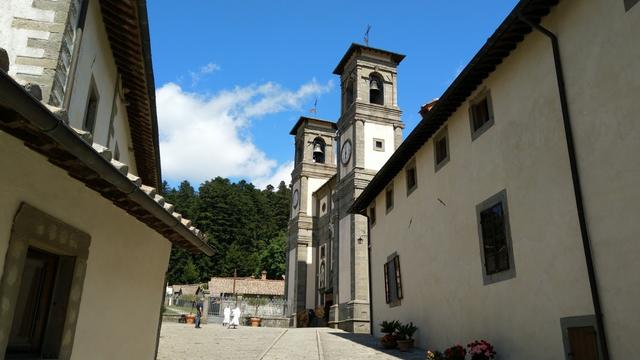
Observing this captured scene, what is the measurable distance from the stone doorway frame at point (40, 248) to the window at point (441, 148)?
10428 millimetres

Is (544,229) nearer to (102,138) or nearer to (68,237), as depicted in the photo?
(68,237)

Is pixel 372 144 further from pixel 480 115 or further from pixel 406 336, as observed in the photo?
pixel 480 115

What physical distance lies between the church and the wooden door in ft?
51.4

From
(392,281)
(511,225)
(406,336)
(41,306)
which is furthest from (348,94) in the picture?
(41,306)

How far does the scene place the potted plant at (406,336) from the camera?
1495cm

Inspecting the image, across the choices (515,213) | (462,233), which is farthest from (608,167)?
(462,233)

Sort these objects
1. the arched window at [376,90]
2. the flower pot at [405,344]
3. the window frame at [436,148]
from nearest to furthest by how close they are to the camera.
A: the window frame at [436,148] < the flower pot at [405,344] < the arched window at [376,90]

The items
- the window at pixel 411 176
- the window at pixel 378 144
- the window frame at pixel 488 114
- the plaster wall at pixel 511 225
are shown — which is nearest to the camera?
the plaster wall at pixel 511 225

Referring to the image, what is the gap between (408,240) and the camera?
1664 centimetres

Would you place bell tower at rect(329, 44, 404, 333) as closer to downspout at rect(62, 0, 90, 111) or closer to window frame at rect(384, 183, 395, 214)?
window frame at rect(384, 183, 395, 214)

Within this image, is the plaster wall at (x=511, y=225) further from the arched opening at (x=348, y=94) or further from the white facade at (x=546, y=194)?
the arched opening at (x=348, y=94)

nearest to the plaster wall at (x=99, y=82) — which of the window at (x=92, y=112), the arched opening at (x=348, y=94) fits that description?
the window at (x=92, y=112)

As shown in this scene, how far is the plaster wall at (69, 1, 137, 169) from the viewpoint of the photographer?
783 cm

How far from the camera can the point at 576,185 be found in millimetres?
8117
